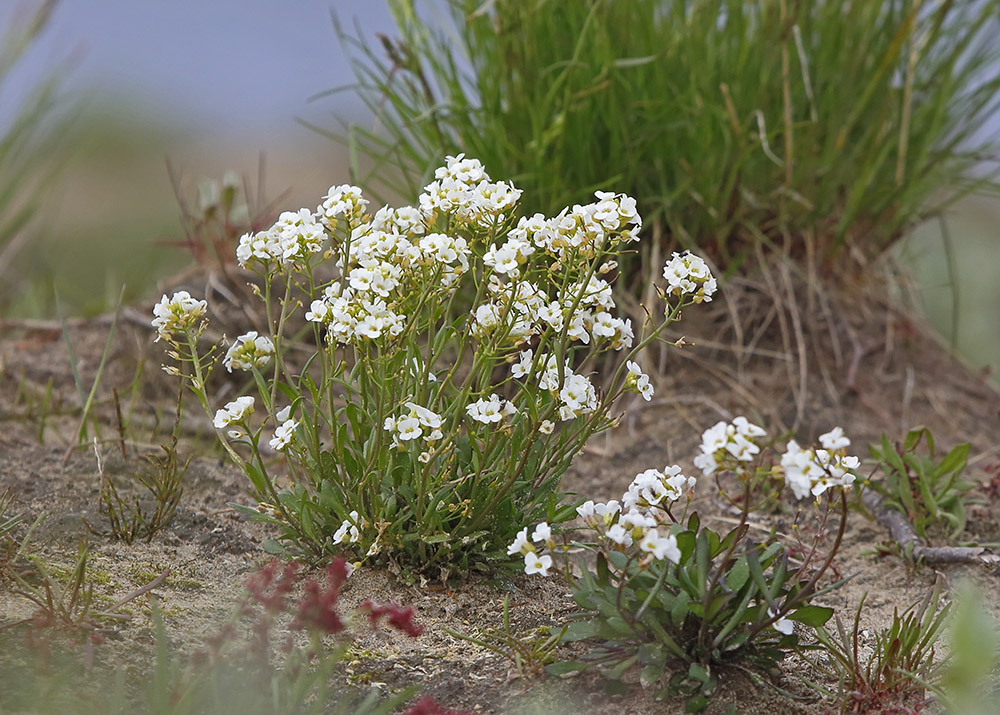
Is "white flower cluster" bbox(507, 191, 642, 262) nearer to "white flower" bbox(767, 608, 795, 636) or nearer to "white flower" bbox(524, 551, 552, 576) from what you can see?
"white flower" bbox(524, 551, 552, 576)

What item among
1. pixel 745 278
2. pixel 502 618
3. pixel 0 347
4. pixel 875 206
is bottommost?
pixel 502 618

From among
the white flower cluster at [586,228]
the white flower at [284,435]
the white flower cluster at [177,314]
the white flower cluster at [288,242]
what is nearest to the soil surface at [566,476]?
the white flower at [284,435]

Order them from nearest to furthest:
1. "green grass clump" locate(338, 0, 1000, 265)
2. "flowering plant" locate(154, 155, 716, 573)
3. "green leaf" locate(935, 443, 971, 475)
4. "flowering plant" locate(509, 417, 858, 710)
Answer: "flowering plant" locate(509, 417, 858, 710)
"flowering plant" locate(154, 155, 716, 573)
"green leaf" locate(935, 443, 971, 475)
"green grass clump" locate(338, 0, 1000, 265)

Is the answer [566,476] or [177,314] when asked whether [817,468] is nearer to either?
[177,314]

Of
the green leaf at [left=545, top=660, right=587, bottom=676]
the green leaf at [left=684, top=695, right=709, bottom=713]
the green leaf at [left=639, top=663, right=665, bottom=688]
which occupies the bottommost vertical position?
the green leaf at [left=684, top=695, right=709, bottom=713]

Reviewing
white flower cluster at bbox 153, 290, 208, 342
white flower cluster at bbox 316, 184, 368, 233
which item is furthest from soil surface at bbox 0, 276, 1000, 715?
white flower cluster at bbox 316, 184, 368, 233

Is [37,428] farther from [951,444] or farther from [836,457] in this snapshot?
[951,444]

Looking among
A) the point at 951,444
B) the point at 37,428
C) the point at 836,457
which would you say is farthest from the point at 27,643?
the point at 951,444
